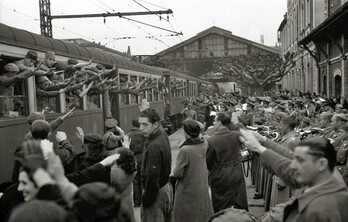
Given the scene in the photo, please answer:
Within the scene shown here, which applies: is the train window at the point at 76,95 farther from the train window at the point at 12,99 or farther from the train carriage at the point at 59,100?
the train window at the point at 12,99

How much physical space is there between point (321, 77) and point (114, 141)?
16.0 metres

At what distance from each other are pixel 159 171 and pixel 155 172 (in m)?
0.05

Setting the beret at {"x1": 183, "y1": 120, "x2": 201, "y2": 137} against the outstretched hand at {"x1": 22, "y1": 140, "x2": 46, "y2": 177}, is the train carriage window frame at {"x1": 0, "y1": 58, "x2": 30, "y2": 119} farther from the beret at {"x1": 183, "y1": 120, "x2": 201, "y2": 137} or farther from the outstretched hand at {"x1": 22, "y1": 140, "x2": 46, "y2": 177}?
the outstretched hand at {"x1": 22, "y1": 140, "x2": 46, "y2": 177}

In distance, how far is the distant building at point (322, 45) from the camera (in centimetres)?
1457

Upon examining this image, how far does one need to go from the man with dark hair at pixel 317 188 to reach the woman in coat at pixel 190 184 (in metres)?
2.30

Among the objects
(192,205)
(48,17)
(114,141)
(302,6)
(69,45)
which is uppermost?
(302,6)

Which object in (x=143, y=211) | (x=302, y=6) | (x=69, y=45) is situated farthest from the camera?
(x=302, y=6)

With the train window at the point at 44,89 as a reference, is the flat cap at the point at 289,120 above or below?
below

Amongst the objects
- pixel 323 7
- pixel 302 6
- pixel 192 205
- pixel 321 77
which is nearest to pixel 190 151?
pixel 192 205

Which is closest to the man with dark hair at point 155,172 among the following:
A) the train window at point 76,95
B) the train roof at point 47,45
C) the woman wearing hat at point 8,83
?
the woman wearing hat at point 8,83

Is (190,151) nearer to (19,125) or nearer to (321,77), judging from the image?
(19,125)

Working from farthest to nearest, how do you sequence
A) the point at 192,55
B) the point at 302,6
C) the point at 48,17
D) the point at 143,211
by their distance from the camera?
1. the point at 192,55
2. the point at 302,6
3. the point at 48,17
4. the point at 143,211

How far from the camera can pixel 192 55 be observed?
4616 cm

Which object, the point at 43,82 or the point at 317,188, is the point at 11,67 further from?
the point at 317,188
